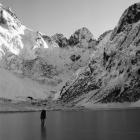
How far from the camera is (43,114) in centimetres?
5775

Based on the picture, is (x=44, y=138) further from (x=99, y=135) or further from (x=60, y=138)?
(x=99, y=135)

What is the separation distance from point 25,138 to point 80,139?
7.02 metres

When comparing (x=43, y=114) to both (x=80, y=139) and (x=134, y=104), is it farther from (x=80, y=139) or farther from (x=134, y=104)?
(x=134, y=104)

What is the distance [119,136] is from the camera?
37844 mm

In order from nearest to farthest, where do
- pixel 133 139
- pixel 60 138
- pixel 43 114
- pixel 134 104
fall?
pixel 133 139 → pixel 60 138 → pixel 43 114 → pixel 134 104

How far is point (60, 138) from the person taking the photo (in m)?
37.8

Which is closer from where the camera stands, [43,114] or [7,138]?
[7,138]

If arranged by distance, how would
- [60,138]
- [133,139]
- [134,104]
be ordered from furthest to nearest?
[134,104], [60,138], [133,139]

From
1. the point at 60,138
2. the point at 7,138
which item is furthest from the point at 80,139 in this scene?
the point at 7,138

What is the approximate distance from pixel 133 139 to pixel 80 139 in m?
5.97

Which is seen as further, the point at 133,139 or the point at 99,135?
the point at 99,135

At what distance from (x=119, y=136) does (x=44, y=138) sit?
8932mm

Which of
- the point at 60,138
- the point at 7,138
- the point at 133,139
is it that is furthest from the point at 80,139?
the point at 7,138

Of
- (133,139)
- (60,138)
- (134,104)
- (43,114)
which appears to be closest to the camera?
(133,139)
